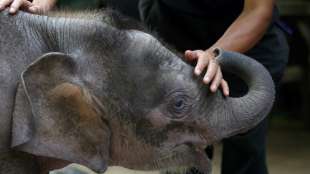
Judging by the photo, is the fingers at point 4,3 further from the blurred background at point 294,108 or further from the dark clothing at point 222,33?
the blurred background at point 294,108

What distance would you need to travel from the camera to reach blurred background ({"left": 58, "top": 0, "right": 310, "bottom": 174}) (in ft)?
23.0

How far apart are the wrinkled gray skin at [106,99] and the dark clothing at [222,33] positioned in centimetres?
71

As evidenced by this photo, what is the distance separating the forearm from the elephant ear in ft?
2.38

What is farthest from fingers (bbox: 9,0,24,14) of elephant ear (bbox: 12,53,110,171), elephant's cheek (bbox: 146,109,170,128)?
elephant's cheek (bbox: 146,109,170,128)

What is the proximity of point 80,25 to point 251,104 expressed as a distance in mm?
654

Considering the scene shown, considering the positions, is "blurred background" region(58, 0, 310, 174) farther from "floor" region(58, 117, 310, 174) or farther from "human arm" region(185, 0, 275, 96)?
"human arm" region(185, 0, 275, 96)

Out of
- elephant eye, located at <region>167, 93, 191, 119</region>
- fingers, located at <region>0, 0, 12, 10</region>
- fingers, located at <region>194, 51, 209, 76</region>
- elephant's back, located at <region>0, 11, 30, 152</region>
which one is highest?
fingers, located at <region>0, 0, 12, 10</region>

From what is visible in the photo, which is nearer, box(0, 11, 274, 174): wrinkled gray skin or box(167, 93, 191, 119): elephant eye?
box(0, 11, 274, 174): wrinkled gray skin

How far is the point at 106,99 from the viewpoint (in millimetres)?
2965

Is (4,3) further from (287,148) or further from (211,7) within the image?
(287,148)

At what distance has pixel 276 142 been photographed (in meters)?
7.89

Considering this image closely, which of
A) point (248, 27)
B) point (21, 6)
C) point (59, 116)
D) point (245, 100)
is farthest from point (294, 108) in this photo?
point (59, 116)

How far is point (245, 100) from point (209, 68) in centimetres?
19

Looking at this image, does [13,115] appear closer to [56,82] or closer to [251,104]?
[56,82]
